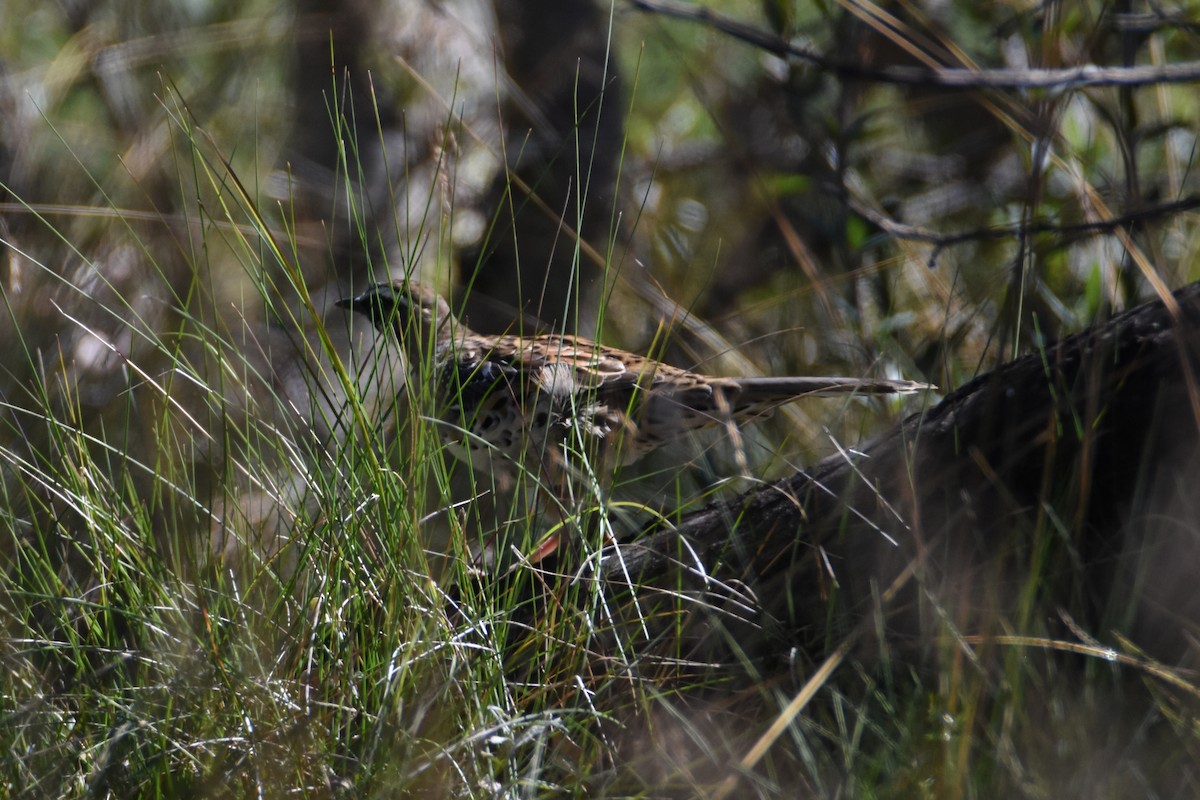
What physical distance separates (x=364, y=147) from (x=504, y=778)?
5927 millimetres

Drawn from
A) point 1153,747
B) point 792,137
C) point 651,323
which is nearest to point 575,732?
point 1153,747

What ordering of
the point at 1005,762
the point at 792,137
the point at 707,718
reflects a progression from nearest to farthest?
the point at 1005,762 → the point at 707,718 → the point at 792,137

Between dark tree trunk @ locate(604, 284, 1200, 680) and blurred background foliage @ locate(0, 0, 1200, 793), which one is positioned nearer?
dark tree trunk @ locate(604, 284, 1200, 680)

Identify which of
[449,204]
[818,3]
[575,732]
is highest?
[818,3]

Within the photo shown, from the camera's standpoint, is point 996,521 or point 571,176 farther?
point 571,176

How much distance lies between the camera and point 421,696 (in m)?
2.14

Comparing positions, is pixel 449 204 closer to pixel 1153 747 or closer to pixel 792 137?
pixel 1153 747

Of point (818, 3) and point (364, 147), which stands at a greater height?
point (818, 3)

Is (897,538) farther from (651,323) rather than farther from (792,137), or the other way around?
(792,137)

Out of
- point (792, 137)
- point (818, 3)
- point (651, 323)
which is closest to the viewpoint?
point (818, 3)

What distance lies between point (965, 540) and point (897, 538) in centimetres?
15

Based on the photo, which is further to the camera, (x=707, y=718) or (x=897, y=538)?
(x=897, y=538)

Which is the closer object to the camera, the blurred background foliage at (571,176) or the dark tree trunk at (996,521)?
the dark tree trunk at (996,521)

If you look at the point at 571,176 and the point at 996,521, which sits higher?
the point at 571,176
